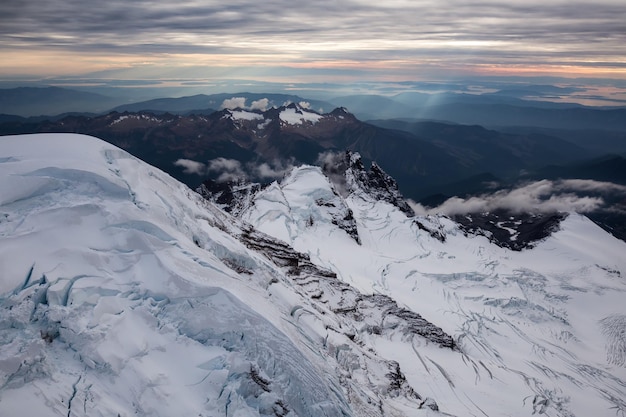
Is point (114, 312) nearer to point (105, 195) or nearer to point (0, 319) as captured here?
point (0, 319)

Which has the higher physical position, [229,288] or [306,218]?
[229,288]

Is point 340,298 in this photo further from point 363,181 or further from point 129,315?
point 363,181

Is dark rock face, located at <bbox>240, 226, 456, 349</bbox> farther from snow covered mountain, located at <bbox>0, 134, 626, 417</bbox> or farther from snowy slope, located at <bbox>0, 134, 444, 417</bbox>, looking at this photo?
snowy slope, located at <bbox>0, 134, 444, 417</bbox>

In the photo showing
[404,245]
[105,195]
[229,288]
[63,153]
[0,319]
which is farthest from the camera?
[404,245]

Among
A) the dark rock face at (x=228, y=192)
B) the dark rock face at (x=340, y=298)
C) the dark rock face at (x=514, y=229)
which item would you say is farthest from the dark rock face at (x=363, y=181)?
the dark rock face at (x=340, y=298)

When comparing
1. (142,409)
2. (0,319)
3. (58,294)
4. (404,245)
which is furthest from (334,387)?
(404,245)

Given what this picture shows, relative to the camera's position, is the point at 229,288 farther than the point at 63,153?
No

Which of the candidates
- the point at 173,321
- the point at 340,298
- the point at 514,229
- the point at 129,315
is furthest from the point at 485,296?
the point at 129,315
